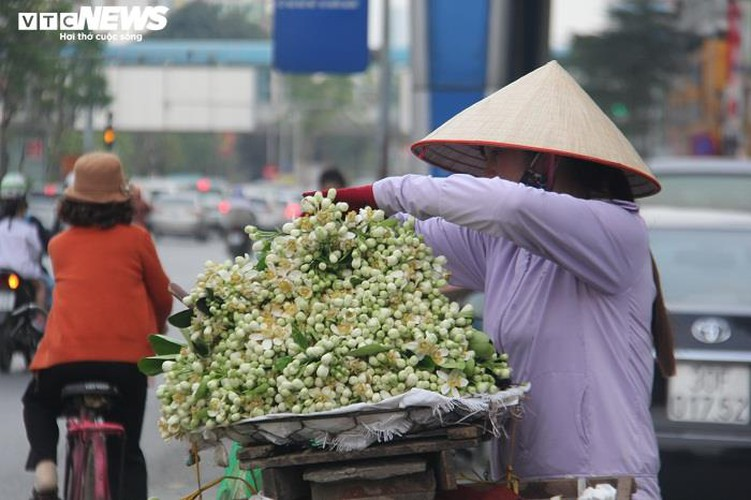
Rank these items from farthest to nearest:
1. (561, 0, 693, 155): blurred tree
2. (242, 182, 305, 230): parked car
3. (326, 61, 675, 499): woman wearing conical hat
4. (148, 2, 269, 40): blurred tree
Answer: (561, 0, 693, 155): blurred tree
(242, 182, 305, 230): parked car
(148, 2, 269, 40): blurred tree
(326, 61, 675, 499): woman wearing conical hat

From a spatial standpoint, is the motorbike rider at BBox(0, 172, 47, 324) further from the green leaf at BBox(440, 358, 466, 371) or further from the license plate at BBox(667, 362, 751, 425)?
the green leaf at BBox(440, 358, 466, 371)

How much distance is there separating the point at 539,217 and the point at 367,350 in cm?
49

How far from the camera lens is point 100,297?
227 inches

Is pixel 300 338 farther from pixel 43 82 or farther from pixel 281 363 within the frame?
pixel 43 82

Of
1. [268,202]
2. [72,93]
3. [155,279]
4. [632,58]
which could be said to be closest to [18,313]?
[72,93]

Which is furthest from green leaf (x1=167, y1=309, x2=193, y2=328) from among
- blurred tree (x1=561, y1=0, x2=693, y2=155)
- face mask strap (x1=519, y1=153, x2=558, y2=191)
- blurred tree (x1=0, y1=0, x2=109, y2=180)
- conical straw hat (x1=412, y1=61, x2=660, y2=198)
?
blurred tree (x1=561, y1=0, x2=693, y2=155)

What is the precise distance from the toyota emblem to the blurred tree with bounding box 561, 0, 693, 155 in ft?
180

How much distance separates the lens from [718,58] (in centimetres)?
6594

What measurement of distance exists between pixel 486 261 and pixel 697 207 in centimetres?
627

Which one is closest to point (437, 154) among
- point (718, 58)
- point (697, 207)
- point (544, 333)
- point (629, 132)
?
point (544, 333)

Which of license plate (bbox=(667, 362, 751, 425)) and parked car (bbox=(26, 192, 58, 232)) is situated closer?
license plate (bbox=(667, 362, 751, 425))

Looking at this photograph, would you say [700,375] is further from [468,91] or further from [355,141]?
[355,141]

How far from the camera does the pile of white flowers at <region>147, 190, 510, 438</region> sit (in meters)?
3.12

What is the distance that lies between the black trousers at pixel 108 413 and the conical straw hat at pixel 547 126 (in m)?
2.48
